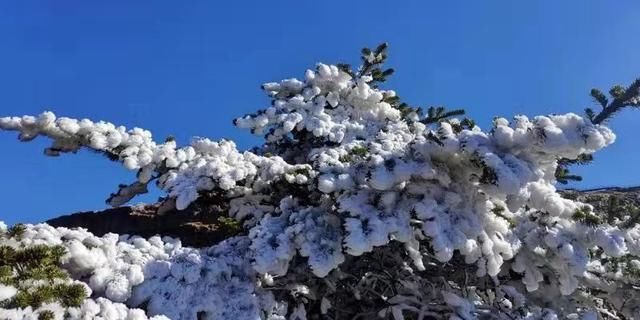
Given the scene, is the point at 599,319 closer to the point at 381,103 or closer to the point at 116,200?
the point at 381,103

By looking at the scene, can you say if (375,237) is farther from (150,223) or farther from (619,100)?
(150,223)

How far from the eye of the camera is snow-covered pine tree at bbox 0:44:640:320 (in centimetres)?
378

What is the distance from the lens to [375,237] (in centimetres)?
374

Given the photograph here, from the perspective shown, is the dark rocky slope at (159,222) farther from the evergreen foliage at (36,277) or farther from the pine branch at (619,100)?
the evergreen foliage at (36,277)

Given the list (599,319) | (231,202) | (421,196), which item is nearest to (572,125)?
(421,196)

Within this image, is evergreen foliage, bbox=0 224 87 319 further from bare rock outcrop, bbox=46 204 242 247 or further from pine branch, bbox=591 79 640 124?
pine branch, bbox=591 79 640 124

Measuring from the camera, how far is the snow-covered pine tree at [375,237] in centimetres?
378

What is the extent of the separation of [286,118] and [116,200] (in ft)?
5.09

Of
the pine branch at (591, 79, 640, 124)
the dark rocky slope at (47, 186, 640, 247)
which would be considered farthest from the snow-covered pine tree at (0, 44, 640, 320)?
the dark rocky slope at (47, 186, 640, 247)

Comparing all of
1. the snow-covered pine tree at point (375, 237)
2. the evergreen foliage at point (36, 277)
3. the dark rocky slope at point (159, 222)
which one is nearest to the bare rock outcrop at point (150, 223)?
the dark rocky slope at point (159, 222)

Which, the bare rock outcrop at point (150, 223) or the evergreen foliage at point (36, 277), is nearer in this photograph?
the evergreen foliage at point (36, 277)

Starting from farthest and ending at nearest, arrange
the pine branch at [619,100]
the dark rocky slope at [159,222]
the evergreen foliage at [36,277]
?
the dark rocky slope at [159,222] → the pine branch at [619,100] → the evergreen foliage at [36,277]

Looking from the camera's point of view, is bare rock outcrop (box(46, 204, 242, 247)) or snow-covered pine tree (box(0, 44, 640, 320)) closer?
snow-covered pine tree (box(0, 44, 640, 320))

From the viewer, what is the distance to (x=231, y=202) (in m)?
5.07
